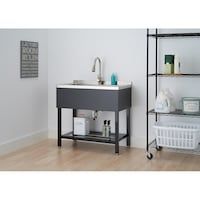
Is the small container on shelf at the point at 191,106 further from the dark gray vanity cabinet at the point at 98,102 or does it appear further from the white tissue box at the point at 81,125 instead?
the white tissue box at the point at 81,125

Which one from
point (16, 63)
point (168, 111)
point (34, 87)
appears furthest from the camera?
point (34, 87)

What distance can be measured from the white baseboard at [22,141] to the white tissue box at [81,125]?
23.6 inches

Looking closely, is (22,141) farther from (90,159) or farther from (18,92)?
(90,159)

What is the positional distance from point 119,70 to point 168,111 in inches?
36.4

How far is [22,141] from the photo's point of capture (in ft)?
14.4

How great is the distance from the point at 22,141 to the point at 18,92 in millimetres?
644

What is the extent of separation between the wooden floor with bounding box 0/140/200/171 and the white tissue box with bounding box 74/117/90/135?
0.64 feet

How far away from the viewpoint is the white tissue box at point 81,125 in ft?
14.5

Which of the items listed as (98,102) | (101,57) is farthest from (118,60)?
(98,102)

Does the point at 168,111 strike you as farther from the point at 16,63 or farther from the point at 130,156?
the point at 16,63

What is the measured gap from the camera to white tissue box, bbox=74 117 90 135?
4.42m
